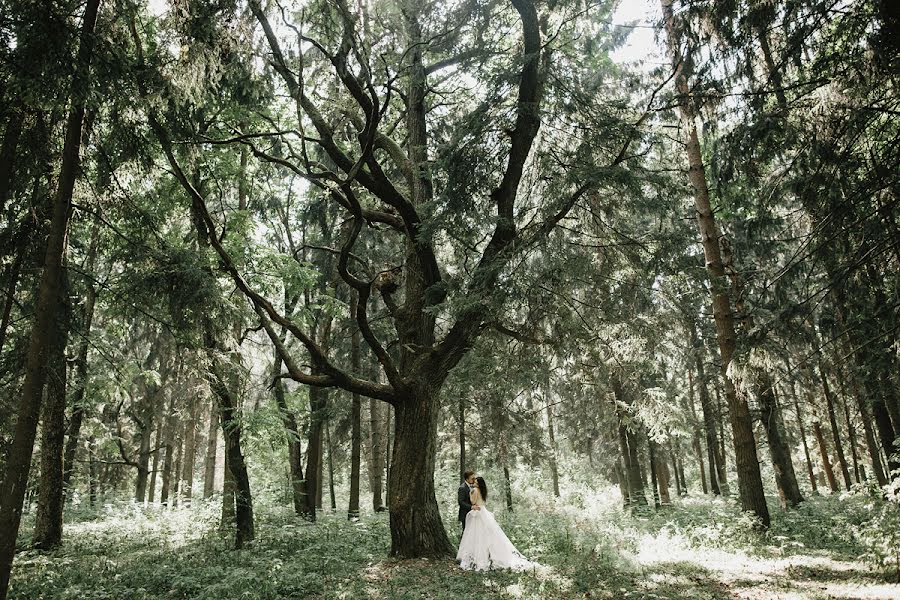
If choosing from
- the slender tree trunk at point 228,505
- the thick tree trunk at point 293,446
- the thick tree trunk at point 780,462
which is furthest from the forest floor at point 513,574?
the thick tree trunk at point 293,446

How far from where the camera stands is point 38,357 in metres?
5.39

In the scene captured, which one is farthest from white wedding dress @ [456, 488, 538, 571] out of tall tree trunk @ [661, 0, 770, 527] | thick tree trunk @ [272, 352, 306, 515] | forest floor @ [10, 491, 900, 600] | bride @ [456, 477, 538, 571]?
thick tree trunk @ [272, 352, 306, 515]

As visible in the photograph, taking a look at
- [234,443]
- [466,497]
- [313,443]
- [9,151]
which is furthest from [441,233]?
[313,443]

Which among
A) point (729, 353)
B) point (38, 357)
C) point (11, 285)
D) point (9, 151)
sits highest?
point (9, 151)

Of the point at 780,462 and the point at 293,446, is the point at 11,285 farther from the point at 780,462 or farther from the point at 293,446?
the point at 780,462

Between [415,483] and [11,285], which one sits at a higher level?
[11,285]

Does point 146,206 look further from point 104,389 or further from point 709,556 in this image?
point 709,556

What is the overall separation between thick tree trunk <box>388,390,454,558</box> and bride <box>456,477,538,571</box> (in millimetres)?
362

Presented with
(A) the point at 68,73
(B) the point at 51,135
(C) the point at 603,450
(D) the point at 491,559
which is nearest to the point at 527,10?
(A) the point at 68,73

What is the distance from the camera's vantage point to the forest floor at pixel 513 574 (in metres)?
6.73

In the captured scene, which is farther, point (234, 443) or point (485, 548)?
point (234, 443)

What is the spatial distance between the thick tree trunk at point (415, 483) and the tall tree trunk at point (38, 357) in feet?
16.5

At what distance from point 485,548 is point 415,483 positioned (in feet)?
5.51

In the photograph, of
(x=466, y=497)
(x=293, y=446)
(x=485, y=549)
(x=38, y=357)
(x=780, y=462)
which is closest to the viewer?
(x=38, y=357)
